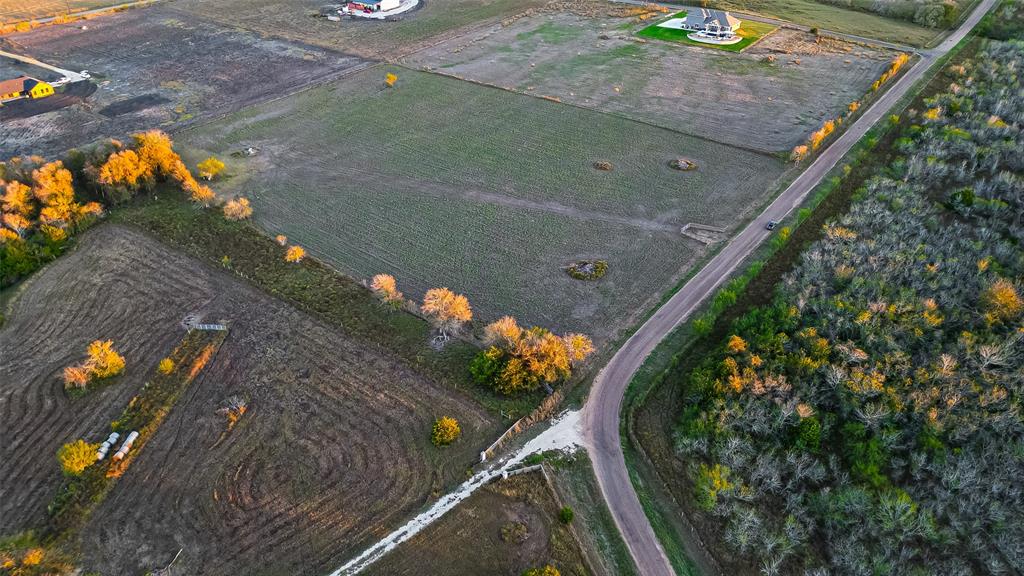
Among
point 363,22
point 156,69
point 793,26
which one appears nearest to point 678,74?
point 793,26

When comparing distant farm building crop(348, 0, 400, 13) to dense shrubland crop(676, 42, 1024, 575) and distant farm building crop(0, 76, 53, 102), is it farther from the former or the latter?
dense shrubland crop(676, 42, 1024, 575)

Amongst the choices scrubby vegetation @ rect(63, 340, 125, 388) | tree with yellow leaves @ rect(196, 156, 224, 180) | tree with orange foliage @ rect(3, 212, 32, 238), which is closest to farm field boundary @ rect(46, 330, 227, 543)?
scrubby vegetation @ rect(63, 340, 125, 388)

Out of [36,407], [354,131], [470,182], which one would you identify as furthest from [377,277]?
[354,131]

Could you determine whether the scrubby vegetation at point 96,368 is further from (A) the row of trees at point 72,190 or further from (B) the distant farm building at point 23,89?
(B) the distant farm building at point 23,89

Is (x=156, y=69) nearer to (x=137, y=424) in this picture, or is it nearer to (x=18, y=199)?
(x=18, y=199)

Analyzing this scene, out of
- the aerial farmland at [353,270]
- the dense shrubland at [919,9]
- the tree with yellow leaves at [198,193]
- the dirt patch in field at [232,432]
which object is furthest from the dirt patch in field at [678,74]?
the dirt patch in field at [232,432]

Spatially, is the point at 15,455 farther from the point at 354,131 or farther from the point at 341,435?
the point at 354,131
